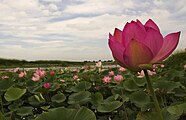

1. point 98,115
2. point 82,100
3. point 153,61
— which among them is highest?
point 153,61

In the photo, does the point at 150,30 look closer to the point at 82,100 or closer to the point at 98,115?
the point at 82,100

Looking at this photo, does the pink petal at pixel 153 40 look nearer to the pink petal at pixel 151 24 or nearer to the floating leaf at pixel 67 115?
the pink petal at pixel 151 24

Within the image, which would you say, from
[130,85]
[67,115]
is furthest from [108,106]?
[67,115]

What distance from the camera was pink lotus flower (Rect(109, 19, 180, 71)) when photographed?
61cm

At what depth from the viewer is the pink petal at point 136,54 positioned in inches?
23.8

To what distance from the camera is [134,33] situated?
62 cm

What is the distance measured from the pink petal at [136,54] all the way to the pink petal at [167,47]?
0.9 inches

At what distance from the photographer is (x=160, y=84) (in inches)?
67.0

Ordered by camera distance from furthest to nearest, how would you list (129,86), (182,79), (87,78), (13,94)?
(87,78) → (182,79) → (129,86) → (13,94)

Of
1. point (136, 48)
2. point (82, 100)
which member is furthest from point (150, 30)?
point (82, 100)

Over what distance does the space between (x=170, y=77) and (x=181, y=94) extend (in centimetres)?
45

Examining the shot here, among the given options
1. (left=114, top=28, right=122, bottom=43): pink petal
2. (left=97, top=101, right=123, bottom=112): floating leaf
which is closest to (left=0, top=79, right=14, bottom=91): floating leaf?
(left=97, top=101, right=123, bottom=112): floating leaf

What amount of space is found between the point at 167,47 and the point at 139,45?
0.25 ft

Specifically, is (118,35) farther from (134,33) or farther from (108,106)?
(108,106)
